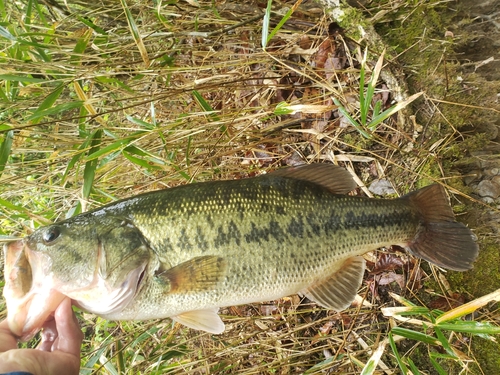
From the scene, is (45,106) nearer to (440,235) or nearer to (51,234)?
(51,234)

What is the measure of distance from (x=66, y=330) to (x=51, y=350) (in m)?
0.20

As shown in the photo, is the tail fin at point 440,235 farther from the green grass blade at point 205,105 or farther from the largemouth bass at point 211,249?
the green grass blade at point 205,105

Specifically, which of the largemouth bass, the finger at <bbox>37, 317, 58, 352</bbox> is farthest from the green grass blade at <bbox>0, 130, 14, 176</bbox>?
the finger at <bbox>37, 317, 58, 352</bbox>

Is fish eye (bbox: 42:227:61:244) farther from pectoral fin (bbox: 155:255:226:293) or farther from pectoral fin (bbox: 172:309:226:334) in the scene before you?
pectoral fin (bbox: 172:309:226:334)

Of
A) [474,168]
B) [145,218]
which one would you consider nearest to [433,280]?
[474,168]

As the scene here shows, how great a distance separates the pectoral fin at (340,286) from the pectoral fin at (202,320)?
0.57 metres

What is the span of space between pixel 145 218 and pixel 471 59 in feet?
8.70

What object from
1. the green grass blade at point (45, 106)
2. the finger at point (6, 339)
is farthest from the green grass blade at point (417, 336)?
the green grass blade at point (45, 106)

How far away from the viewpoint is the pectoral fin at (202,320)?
91.7 inches

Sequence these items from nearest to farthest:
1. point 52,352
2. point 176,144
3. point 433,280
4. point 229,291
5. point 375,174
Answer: point 52,352 < point 229,291 < point 433,280 < point 375,174 < point 176,144

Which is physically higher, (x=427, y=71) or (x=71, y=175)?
(x=427, y=71)

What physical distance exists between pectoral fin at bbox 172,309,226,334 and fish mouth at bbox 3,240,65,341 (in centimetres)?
69

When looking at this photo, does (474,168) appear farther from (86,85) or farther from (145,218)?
(86,85)

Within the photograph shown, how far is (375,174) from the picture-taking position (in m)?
3.19
